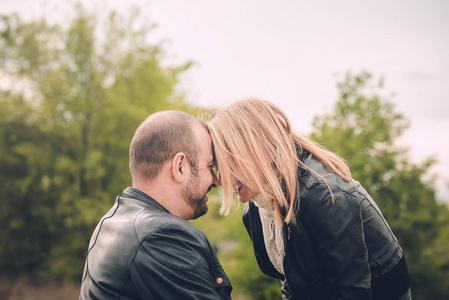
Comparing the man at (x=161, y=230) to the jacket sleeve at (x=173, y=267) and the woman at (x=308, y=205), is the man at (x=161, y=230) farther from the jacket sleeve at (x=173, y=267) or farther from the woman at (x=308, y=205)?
the woman at (x=308, y=205)

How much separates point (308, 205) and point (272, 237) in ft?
2.48

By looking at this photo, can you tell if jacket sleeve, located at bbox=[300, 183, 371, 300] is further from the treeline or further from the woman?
the treeline

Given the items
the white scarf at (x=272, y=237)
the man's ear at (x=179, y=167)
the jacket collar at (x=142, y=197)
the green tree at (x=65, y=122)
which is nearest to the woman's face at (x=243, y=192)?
the white scarf at (x=272, y=237)

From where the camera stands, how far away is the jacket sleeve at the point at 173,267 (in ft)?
5.91

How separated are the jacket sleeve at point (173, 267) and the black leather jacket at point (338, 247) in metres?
0.75

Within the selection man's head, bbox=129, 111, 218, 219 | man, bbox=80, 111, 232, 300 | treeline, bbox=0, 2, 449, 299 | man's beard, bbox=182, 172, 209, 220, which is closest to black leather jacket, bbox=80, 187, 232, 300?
man, bbox=80, 111, 232, 300

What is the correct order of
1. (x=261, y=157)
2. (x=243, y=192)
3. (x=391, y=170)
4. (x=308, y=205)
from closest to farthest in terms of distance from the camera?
(x=308, y=205) < (x=261, y=157) < (x=243, y=192) < (x=391, y=170)

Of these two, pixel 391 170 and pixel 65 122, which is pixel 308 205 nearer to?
pixel 65 122

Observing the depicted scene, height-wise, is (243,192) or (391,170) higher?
(243,192)

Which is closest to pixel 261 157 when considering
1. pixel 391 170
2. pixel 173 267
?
pixel 173 267

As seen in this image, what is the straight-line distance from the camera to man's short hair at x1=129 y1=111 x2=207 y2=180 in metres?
2.33

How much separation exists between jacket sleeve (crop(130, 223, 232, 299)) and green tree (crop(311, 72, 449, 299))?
15367 millimetres

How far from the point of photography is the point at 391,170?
61.8 feet

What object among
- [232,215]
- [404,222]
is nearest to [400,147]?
[404,222]
